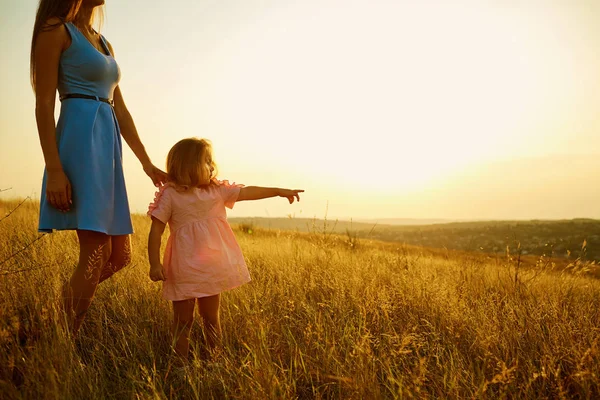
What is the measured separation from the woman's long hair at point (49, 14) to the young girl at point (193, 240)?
36.8 inches

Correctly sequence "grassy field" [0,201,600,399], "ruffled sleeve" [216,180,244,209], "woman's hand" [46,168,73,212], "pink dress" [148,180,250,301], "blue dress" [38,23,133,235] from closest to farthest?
1. "grassy field" [0,201,600,399]
2. "woman's hand" [46,168,73,212]
3. "blue dress" [38,23,133,235]
4. "pink dress" [148,180,250,301]
5. "ruffled sleeve" [216,180,244,209]

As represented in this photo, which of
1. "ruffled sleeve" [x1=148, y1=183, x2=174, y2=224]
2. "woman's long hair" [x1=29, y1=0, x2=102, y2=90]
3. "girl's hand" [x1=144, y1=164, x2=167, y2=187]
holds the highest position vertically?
"woman's long hair" [x1=29, y1=0, x2=102, y2=90]

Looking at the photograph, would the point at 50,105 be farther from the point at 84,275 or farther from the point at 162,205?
the point at 84,275

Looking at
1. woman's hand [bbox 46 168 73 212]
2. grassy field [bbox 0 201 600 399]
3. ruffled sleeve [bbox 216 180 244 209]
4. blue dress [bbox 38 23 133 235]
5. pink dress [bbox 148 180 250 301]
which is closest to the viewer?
grassy field [bbox 0 201 600 399]

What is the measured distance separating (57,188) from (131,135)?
2.84ft

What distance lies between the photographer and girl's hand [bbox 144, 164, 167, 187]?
2.90m

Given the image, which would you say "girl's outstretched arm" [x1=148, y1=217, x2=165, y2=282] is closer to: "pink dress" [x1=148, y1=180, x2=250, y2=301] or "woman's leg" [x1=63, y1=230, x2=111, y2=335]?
"pink dress" [x1=148, y1=180, x2=250, y2=301]

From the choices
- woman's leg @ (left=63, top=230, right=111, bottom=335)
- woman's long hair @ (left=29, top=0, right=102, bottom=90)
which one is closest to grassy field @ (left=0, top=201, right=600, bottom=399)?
woman's leg @ (left=63, top=230, right=111, bottom=335)

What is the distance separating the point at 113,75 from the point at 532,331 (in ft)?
10.7

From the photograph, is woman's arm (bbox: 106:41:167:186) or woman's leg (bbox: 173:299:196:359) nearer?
woman's leg (bbox: 173:299:196:359)

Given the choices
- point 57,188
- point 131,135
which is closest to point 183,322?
point 57,188

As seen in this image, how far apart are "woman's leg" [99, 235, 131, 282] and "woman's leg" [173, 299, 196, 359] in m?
0.45

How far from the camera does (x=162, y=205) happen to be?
2.67 meters

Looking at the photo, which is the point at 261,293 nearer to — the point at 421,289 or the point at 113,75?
A: the point at 421,289
